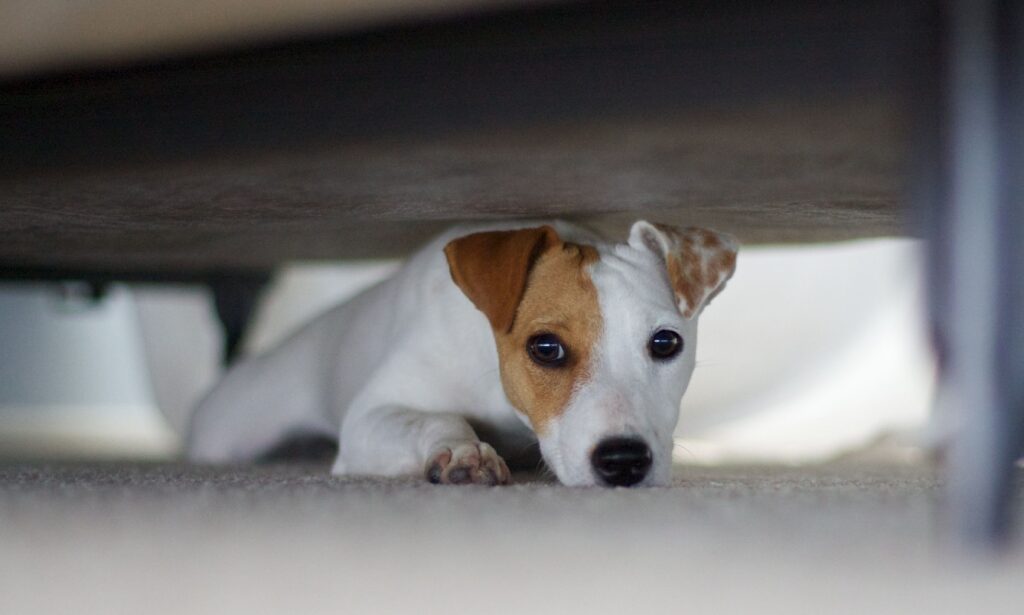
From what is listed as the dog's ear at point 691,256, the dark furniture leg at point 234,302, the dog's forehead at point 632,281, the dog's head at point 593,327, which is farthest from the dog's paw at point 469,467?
the dark furniture leg at point 234,302

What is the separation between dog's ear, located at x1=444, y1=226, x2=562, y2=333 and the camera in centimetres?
186

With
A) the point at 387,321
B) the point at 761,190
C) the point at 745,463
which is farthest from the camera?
the point at 745,463

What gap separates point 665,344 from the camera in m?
1.86

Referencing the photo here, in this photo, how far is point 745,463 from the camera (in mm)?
2658

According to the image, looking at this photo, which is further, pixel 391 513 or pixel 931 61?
pixel 391 513

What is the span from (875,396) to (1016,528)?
317 cm

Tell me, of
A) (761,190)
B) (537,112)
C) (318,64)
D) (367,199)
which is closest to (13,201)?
(367,199)

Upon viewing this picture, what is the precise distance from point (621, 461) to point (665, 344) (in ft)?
1.07

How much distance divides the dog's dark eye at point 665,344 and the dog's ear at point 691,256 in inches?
3.0

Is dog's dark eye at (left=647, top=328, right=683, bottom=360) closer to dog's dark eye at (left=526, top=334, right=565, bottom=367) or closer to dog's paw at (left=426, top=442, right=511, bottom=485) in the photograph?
dog's dark eye at (left=526, top=334, right=565, bottom=367)

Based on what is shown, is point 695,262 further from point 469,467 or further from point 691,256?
point 469,467

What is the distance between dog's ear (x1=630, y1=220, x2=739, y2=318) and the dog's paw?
1.59 feet

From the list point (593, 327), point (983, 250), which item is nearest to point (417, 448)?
point (593, 327)

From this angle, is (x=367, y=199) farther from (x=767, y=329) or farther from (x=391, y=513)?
(x=767, y=329)
